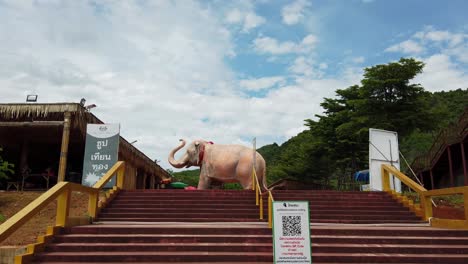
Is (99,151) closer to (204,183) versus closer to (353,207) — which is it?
(204,183)

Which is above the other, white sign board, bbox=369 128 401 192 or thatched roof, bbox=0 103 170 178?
thatched roof, bbox=0 103 170 178

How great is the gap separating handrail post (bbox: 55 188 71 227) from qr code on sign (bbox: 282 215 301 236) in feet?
14.4

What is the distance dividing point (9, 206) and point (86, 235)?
592 centimetres

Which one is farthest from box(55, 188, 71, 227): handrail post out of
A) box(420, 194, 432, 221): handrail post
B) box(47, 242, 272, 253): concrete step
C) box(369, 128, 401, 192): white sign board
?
box(369, 128, 401, 192): white sign board

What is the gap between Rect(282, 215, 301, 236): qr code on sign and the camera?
420 cm

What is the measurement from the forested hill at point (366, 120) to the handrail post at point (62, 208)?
53.7ft

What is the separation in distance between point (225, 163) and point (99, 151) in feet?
13.7

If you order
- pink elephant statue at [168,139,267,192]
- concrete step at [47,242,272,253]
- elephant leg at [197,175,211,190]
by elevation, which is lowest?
concrete step at [47,242,272,253]

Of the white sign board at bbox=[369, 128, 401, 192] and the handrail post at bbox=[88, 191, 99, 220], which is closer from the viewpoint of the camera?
the handrail post at bbox=[88, 191, 99, 220]

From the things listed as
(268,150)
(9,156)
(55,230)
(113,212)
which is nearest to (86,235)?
(55,230)

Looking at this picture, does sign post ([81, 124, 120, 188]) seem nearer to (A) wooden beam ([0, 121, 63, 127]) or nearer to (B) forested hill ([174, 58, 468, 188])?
(A) wooden beam ([0, 121, 63, 127])

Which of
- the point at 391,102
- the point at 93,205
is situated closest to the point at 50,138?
the point at 93,205

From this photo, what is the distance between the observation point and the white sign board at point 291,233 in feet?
13.4

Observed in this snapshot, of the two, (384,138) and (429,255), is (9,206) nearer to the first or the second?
(429,255)
